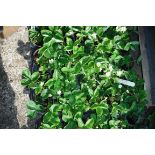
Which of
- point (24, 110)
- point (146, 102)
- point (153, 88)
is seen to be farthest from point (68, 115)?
point (24, 110)

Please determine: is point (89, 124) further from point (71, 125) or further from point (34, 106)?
point (34, 106)

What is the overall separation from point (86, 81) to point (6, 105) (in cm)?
98

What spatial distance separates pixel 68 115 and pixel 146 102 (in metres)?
0.53

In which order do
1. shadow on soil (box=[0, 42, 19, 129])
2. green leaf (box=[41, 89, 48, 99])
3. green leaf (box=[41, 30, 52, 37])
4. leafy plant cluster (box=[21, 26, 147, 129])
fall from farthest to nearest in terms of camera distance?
shadow on soil (box=[0, 42, 19, 129]) < green leaf (box=[41, 30, 52, 37]) < green leaf (box=[41, 89, 48, 99]) < leafy plant cluster (box=[21, 26, 147, 129])

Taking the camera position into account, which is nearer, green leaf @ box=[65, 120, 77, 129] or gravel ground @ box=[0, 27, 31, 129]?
green leaf @ box=[65, 120, 77, 129]

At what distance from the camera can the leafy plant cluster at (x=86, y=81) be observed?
7.70ft

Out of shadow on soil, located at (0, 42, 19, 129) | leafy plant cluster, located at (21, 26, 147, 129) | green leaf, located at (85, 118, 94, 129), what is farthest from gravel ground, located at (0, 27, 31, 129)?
green leaf, located at (85, 118, 94, 129)

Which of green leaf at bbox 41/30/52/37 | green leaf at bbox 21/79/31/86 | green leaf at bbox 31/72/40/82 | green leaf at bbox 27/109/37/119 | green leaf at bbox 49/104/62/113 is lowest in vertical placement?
green leaf at bbox 27/109/37/119

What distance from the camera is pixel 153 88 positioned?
2670mm

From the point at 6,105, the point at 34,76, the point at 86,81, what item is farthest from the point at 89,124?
the point at 6,105

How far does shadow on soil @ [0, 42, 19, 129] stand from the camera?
3.09 m

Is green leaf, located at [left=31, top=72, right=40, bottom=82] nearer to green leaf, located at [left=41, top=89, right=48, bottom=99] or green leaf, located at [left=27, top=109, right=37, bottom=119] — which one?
green leaf, located at [left=41, top=89, right=48, bottom=99]

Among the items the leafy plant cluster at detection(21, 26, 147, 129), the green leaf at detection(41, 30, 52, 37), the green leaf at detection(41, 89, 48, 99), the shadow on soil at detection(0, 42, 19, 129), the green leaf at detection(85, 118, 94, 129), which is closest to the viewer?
the green leaf at detection(85, 118, 94, 129)
